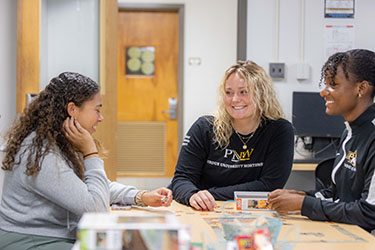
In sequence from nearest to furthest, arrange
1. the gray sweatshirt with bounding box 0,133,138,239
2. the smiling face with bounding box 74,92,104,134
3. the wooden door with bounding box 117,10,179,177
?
1. the gray sweatshirt with bounding box 0,133,138,239
2. the smiling face with bounding box 74,92,104,134
3. the wooden door with bounding box 117,10,179,177

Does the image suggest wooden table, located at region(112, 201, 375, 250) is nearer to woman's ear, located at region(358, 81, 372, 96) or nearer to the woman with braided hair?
the woman with braided hair

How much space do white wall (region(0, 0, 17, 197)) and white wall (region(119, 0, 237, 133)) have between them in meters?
2.90

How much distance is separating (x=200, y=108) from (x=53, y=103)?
4040 mm

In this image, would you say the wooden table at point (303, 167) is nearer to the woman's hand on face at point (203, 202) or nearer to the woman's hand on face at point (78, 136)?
the woman's hand on face at point (203, 202)

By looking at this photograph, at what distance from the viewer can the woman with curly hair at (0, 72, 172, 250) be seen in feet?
4.64

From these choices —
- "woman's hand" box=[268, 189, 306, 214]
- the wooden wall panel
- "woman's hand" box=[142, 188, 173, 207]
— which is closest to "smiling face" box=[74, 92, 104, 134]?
"woman's hand" box=[142, 188, 173, 207]

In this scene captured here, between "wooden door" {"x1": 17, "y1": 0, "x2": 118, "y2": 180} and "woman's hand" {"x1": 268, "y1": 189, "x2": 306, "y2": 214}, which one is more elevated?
"wooden door" {"x1": 17, "y1": 0, "x2": 118, "y2": 180}

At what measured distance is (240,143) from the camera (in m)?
2.16

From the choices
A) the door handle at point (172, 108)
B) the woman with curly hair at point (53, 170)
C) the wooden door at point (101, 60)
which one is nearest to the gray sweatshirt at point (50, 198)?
the woman with curly hair at point (53, 170)

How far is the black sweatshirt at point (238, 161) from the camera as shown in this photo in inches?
83.5

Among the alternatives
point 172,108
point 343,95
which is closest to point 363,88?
point 343,95

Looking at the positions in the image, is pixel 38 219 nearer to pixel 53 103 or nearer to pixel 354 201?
pixel 53 103

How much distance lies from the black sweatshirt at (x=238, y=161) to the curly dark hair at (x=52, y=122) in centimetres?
65

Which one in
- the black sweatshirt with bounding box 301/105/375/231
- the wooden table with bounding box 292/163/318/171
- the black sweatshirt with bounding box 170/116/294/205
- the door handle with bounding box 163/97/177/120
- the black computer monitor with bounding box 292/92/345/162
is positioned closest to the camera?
the black sweatshirt with bounding box 301/105/375/231
